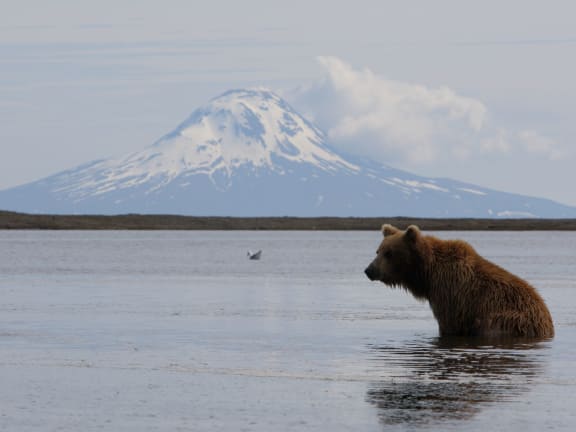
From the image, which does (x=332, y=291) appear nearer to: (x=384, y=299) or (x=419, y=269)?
(x=384, y=299)

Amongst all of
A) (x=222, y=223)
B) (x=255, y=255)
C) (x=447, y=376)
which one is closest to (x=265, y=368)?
(x=447, y=376)

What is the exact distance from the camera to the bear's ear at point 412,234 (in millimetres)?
19328

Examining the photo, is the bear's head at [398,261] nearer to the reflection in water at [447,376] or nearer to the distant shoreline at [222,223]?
the reflection in water at [447,376]

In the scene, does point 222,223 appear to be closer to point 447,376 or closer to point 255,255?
point 255,255

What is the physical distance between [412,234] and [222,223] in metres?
148

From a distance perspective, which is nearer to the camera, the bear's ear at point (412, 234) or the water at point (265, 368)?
the water at point (265, 368)

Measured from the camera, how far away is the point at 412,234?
1944 cm

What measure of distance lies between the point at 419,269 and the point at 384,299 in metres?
11.6

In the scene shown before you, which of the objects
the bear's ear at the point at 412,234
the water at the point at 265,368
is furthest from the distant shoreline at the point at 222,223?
the bear's ear at the point at 412,234

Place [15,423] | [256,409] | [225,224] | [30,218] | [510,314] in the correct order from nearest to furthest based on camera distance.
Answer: [15,423] < [256,409] < [510,314] < [30,218] < [225,224]

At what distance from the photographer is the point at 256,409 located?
12.3m

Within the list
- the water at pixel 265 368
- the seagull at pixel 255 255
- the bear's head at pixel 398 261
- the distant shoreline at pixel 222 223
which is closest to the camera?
→ the water at pixel 265 368

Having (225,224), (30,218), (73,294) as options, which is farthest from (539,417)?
(225,224)

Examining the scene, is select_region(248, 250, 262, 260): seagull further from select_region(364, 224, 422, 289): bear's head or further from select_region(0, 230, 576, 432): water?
select_region(364, 224, 422, 289): bear's head
